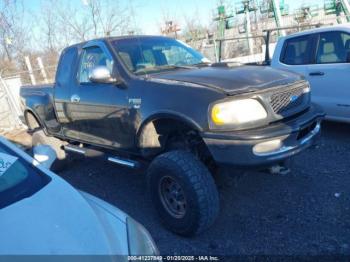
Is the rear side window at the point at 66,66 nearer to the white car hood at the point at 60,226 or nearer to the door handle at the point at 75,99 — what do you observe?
the door handle at the point at 75,99

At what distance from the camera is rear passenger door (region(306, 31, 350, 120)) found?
5.39 metres

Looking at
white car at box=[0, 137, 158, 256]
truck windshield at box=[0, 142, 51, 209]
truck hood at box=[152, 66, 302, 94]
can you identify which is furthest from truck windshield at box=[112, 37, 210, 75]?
white car at box=[0, 137, 158, 256]

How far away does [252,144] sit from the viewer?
2.85 m

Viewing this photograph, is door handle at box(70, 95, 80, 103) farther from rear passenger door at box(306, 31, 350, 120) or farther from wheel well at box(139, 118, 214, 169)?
rear passenger door at box(306, 31, 350, 120)

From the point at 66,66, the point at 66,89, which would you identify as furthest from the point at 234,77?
the point at 66,66

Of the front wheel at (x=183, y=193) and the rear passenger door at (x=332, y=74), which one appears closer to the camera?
the front wheel at (x=183, y=193)

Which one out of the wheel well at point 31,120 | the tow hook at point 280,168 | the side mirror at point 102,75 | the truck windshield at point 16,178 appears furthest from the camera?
the wheel well at point 31,120

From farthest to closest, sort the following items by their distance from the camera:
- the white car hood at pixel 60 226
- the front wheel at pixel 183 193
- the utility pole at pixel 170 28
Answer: the utility pole at pixel 170 28
the front wheel at pixel 183 193
the white car hood at pixel 60 226

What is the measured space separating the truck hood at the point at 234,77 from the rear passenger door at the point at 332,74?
2158 mm

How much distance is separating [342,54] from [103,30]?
47.2 ft

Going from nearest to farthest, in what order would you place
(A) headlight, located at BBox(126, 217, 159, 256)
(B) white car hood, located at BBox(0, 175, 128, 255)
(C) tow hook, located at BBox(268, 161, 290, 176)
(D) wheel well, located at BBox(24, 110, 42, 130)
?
(B) white car hood, located at BBox(0, 175, 128, 255) → (A) headlight, located at BBox(126, 217, 159, 256) → (C) tow hook, located at BBox(268, 161, 290, 176) → (D) wheel well, located at BBox(24, 110, 42, 130)

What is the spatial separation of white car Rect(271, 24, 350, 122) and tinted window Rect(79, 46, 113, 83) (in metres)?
3.45

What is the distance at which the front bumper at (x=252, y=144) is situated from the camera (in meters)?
2.86

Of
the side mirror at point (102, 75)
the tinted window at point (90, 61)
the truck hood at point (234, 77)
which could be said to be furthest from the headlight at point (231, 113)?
the tinted window at point (90, 61)
